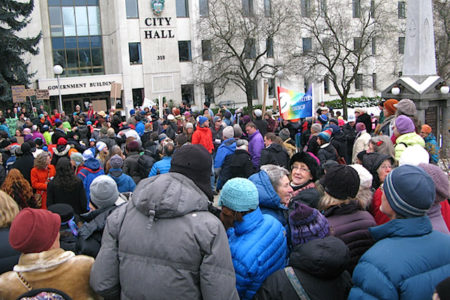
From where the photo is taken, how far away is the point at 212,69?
1357 inches

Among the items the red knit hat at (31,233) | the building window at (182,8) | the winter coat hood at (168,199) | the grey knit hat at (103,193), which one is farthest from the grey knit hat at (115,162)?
the building window at (182,8)

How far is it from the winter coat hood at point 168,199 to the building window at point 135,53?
3420cm

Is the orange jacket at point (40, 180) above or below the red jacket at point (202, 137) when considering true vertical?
below

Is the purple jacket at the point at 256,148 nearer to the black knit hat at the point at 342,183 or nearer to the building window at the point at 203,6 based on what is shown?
the black knit hat at the point at 342,183

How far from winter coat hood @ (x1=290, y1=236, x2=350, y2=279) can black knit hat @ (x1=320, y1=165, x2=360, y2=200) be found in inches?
30.1

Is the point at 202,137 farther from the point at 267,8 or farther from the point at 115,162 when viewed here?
the point at 267,8

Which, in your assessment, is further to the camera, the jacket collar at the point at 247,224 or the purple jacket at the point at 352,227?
the purple jacket at the point at 352,227

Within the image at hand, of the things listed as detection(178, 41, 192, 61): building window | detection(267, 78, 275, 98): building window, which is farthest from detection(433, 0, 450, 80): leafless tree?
A: detection(178, 41, 192, 61): building window

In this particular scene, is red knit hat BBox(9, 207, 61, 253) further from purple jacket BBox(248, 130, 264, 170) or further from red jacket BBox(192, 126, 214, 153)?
red jacket BBox(192, 126, 214, 153)

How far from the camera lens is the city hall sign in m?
34.9

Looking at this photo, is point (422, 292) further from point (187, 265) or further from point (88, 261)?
point (88, 261)

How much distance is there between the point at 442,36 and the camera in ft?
93.5

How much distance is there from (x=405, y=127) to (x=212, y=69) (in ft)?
95.1

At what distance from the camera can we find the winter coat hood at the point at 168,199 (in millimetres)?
2426
